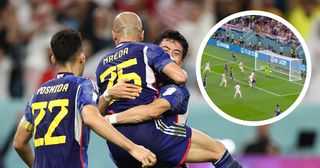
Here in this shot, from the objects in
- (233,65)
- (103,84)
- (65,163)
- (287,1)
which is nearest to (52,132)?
(65,163)

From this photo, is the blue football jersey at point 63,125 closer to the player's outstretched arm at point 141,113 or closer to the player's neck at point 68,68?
the player's neck at point 68,68

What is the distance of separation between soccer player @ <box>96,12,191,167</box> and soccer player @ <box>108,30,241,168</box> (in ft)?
0.04

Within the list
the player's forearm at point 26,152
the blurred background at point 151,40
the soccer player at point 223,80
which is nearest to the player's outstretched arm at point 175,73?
the soccer player at point 223,80

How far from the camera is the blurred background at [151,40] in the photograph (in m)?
14.7

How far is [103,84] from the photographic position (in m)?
9.59

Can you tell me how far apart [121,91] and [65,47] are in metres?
0.68

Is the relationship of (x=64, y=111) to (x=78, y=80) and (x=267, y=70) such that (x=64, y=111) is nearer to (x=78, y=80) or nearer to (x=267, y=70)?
(x=78, y=80)

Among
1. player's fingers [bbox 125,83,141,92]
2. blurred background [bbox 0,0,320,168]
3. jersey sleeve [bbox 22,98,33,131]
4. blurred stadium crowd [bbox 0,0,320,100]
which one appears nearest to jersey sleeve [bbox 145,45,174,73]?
player's fingers [bbox 125,83,141,92]

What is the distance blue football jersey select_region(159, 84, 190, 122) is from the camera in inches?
371

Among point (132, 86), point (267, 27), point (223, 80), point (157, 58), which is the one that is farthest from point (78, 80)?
point (267, 27)

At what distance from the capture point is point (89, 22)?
1596 centimetres

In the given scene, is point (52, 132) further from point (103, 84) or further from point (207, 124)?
point (207, 124)

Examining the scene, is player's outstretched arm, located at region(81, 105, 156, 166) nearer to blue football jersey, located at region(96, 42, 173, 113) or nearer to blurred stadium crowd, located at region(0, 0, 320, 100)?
blue football jersey, located at region(96, 42, 173, 113)

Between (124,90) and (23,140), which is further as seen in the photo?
(23,140)
